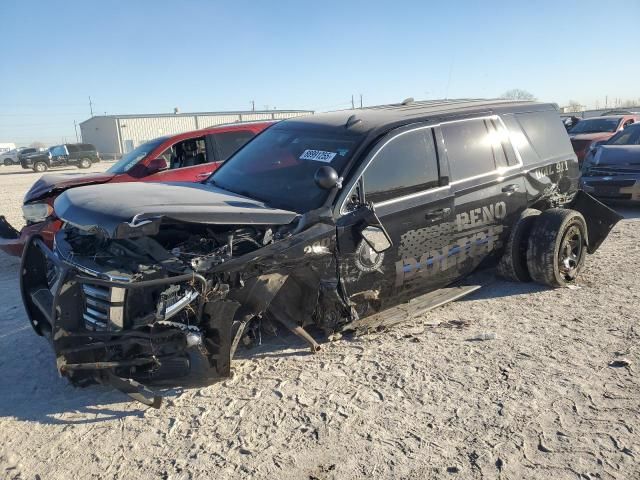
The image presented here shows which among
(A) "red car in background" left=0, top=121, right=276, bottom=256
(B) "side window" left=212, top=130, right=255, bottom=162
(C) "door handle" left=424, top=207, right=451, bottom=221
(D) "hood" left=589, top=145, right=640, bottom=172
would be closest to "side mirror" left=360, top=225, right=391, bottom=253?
(C) "door handle" left=424, top=207, right=451, bottom=221

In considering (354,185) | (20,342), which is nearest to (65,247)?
(20,342)

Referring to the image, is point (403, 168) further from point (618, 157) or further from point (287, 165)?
point (618, 157)

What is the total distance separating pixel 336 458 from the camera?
114 inches

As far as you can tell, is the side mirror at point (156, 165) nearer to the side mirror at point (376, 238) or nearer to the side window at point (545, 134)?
the side mirror at point (376, 238)

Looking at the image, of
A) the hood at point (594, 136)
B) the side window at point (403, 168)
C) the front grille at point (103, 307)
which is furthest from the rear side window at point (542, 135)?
the hood at point (594, 136)

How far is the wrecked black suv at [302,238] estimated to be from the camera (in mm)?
3363

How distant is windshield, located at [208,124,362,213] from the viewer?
13.7 feet

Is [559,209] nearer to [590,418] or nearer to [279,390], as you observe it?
[590,418]

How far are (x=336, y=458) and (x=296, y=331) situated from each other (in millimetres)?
1228

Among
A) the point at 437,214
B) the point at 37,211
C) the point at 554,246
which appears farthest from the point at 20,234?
the point at 554,246

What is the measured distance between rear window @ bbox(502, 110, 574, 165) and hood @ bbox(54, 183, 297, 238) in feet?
9.74

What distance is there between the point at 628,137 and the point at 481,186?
7.13 metres

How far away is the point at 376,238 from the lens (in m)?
4.07

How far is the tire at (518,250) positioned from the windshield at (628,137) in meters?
6.09
